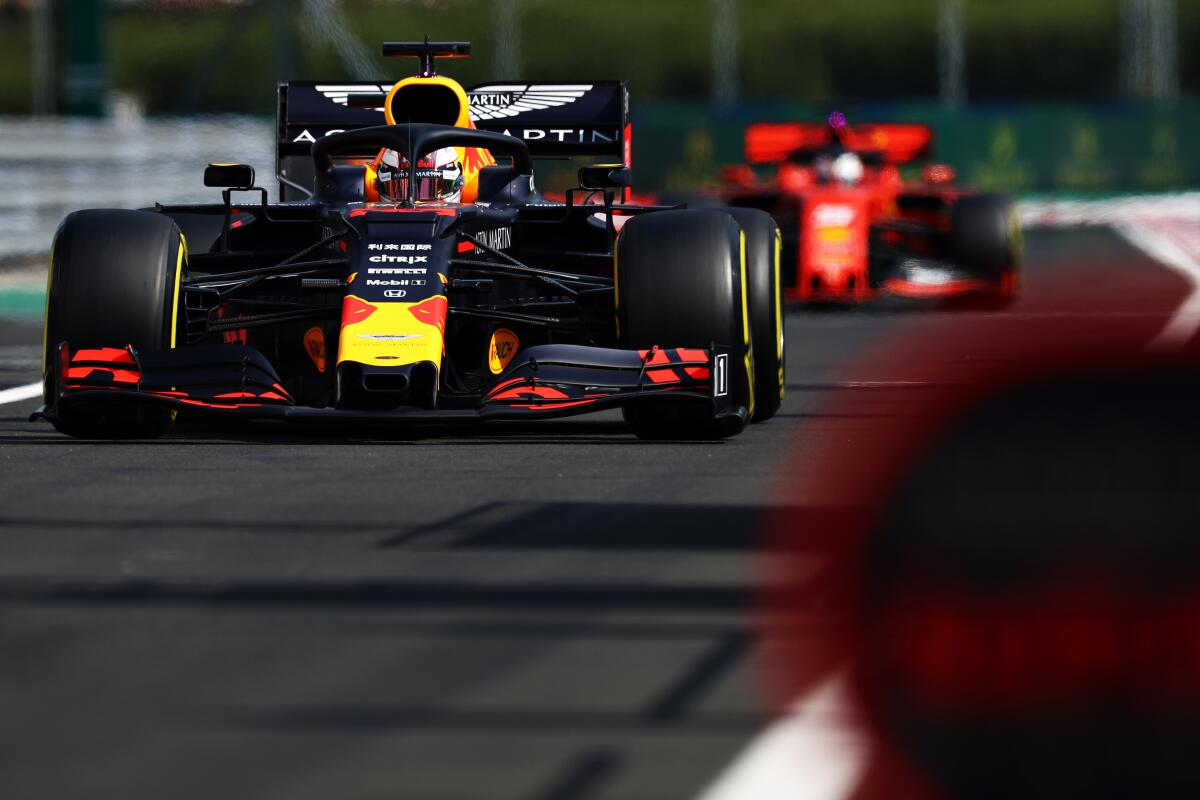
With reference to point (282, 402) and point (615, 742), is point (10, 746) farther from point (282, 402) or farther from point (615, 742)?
point (282, 402)

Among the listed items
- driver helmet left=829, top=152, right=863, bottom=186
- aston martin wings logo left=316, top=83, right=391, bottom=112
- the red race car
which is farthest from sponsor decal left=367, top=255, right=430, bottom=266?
driver helmet left=829, top=152, right=863, bottom=186

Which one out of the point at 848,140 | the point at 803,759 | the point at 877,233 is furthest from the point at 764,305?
the point at 848,140

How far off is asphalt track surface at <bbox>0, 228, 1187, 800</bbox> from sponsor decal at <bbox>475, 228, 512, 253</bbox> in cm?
113

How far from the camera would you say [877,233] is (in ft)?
72.8

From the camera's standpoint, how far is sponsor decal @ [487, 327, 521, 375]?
11570 millimetres

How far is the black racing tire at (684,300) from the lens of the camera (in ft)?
35.8

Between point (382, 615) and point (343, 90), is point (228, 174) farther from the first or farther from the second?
point (382, 615)

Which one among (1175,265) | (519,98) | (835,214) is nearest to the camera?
(519,98)

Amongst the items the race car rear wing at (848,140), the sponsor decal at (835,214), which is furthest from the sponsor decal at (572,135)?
the race car rear wing at (848,140)

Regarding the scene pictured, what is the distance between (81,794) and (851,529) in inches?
55.6

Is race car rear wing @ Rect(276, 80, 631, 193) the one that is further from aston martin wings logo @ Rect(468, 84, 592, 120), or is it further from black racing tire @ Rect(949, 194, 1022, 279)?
black racing tire @ Rect(949, 194, 1022, 279)

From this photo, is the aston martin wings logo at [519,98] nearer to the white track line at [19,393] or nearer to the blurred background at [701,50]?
the white track line at [19,393]

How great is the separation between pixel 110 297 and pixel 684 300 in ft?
7.72

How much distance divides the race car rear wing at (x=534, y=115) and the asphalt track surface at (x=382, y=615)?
12.1 feet
